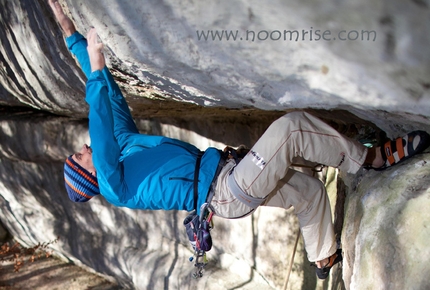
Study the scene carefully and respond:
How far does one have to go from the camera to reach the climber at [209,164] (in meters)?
1.75

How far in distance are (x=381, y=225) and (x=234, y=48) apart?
2.88 feet

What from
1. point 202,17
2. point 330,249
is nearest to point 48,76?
point 202,17

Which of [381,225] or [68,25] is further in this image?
[68,25]

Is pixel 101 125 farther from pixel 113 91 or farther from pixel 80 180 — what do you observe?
pixel 80 180

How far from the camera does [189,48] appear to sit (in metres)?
1.67

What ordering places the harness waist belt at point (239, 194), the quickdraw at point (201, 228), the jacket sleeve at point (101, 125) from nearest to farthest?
the jacket sleeve at point (101, 125)
the harness waist belt at point (239, 194)
the quickdraw at point (201, 228)

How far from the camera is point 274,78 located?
158 cm

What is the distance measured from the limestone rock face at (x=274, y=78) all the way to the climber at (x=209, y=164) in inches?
4.2

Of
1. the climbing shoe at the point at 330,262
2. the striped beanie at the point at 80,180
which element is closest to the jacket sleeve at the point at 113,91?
the striped beanie at the point at 80,180

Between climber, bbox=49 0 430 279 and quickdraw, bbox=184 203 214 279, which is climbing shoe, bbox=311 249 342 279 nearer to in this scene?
climber, bbox=49 0 430 279

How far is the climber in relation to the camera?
5.74 ft

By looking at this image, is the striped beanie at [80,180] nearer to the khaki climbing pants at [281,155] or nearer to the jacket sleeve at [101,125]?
the jacket sleeve at [101,125]

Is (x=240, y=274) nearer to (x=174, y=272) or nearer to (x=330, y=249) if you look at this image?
(x=174, y=272)

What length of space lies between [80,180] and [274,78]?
1.06 meters
